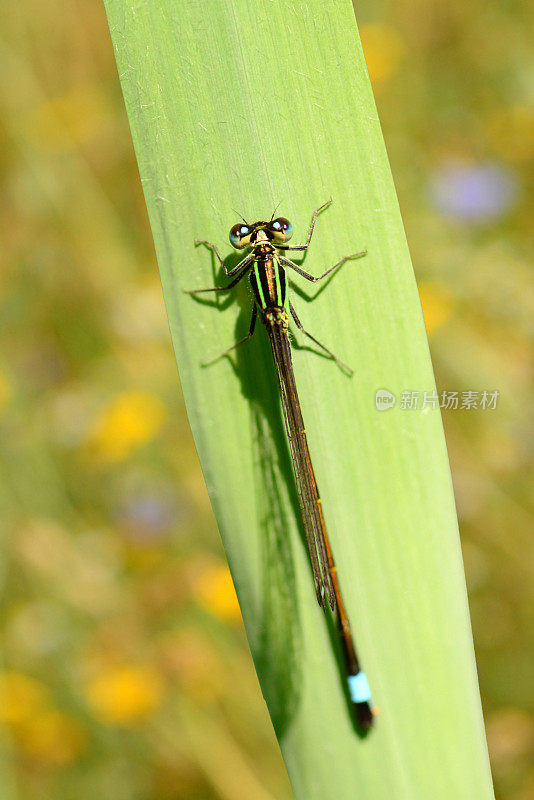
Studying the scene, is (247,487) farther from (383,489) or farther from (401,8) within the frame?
(401,8)

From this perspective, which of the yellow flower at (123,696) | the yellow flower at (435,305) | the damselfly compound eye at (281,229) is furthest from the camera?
the yellow flower at (435,305)

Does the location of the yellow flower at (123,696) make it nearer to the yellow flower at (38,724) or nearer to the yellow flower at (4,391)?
the yellow flower at (38,724)

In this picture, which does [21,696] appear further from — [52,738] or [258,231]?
[258,231]

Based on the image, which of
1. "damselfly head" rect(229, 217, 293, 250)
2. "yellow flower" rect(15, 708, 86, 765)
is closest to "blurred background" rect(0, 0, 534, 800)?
"yellow flower" rect(15, 708, 86, 765)

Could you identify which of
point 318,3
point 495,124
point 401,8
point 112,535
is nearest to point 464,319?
point 495,124

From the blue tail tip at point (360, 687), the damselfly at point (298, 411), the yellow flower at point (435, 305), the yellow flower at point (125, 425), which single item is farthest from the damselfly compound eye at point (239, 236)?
the yellow flower at point (435, 305)

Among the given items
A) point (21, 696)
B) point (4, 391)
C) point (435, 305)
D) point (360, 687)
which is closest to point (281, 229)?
point (360, 687)

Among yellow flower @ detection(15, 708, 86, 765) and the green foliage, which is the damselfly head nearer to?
the green foliage
